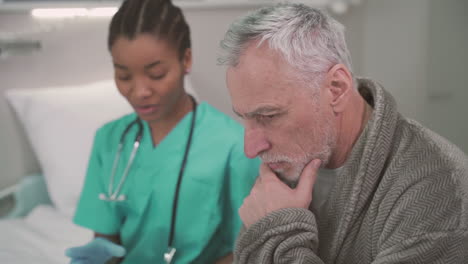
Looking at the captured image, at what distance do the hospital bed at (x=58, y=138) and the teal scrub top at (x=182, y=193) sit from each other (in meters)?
0.38

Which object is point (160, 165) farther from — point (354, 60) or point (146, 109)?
point (354, 60)

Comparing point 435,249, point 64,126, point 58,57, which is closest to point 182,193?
point 435,249

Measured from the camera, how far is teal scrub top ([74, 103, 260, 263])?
106cm

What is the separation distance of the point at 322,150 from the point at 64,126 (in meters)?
0.98

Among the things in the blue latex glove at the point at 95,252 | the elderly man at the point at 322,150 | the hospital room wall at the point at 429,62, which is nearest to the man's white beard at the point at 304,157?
the elderly man at the point at 322,150

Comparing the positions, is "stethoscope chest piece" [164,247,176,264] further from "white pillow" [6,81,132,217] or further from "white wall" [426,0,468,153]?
"white wall" [426,0,468,153]

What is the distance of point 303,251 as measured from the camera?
0.78m

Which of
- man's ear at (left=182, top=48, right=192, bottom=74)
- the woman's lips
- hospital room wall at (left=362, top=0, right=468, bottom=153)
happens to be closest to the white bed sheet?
the woman's lips

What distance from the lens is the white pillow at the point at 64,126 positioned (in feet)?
4.95

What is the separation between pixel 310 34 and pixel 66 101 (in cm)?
102

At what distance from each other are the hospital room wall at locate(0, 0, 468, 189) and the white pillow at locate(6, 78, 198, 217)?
0.27 ft

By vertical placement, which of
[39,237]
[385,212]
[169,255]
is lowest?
[39,237]

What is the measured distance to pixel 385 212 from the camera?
774mm

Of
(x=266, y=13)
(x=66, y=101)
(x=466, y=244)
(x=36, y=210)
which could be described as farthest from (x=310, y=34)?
(x=36, y=210)
